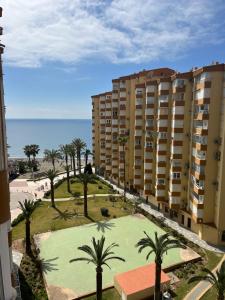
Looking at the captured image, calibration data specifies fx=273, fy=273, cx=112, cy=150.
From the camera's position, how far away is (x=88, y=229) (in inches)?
1745

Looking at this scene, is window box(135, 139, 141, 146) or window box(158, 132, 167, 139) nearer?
window box(158, 132, 167, 139)

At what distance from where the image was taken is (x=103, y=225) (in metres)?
45.9

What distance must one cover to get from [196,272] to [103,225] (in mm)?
17511

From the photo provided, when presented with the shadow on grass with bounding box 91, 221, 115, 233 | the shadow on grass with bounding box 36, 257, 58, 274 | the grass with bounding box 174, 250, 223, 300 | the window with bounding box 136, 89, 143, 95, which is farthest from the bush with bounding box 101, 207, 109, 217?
the window with bounding box 136, 89, 143, 95

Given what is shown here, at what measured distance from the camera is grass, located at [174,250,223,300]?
29422mm

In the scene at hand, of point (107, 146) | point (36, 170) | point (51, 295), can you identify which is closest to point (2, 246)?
point (51, 295)

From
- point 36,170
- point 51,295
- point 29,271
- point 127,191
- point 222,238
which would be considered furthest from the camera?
point 36,170

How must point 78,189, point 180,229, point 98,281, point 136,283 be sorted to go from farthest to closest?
1. point 78,189
2. point 180,229
3. point 136,283
4. point 98,281

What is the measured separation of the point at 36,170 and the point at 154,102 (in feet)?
179

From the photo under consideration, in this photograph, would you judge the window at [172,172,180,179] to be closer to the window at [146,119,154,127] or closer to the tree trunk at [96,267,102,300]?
the window at [146,119,154,127]

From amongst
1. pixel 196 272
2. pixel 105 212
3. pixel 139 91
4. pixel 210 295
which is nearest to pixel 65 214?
pixel 105 212

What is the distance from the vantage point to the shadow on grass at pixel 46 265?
33.0 metres

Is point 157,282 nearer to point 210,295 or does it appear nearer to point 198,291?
point 198,291

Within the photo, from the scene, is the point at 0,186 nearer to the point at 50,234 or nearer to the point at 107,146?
the point at 50,234
